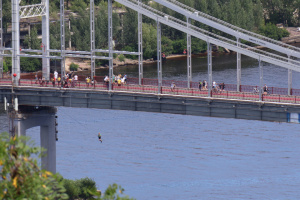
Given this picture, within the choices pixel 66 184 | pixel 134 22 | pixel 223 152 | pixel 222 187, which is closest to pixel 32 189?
pixel 66 184

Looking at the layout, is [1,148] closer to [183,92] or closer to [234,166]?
[183,92]

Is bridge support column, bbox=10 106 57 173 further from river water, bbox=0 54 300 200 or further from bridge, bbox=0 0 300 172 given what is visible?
river water, bbox=0 54 300 200

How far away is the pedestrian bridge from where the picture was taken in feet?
264

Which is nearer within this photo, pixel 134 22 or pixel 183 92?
pixel 183 92

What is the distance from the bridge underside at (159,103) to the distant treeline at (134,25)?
70.8 meters

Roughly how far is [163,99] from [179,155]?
16.4 m

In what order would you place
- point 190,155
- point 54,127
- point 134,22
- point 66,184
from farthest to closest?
point 134,22 → point 190,155 → point 54,127 → point 66,184

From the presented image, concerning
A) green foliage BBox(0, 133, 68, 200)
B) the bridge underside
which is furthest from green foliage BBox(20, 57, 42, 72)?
green foliage BBox(0, 133, 68, 200)

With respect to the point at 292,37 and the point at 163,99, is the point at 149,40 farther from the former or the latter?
the point at 163,99

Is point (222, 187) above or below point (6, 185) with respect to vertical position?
below

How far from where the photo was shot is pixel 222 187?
87.0 metres

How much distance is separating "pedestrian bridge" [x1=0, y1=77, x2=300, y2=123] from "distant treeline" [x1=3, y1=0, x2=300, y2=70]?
231 ft

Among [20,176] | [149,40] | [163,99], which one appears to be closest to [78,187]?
[163,99]

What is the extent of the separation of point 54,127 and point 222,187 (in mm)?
19470
